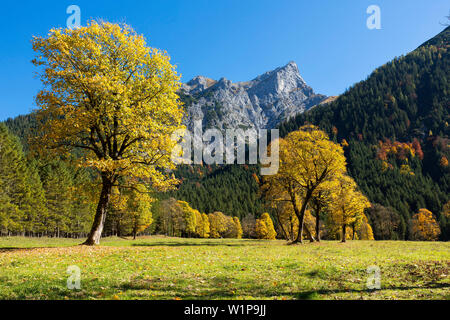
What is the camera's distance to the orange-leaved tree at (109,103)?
19.8 m

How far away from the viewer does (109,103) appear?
19.2 metres

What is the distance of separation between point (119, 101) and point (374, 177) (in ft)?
686

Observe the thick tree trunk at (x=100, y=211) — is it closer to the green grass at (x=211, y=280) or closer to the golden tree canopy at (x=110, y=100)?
the golden tree canopy at (x=110, y=100)

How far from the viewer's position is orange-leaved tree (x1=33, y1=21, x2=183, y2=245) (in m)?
19.8

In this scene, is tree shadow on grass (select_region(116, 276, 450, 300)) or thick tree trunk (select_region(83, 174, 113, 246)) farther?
thick tree trunk (select_region(83, 174, 113, 246))

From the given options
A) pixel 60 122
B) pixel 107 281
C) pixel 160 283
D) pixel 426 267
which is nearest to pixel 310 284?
pixel 160 283

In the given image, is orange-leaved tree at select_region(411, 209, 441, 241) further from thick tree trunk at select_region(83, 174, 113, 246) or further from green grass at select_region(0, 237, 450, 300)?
thick tree trunk at select_region(83, 174, 113, 246)

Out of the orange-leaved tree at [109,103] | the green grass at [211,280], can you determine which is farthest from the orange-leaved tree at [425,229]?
the orange-leaved tree at [109,103]

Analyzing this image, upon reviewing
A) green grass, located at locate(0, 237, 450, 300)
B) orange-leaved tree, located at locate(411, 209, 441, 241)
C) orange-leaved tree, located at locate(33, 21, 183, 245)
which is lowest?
orange-leaved tree, located at locate(411, 209, 441, 241)

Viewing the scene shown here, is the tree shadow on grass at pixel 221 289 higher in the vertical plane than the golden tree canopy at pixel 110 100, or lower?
lower

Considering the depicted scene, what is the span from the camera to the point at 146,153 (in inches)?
844

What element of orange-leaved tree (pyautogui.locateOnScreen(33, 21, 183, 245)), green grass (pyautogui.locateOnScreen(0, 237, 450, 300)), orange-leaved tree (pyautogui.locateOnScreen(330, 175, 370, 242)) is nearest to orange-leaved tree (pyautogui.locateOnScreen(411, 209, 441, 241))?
orange-leaved tree (pyautogui.locateOnScreen(330, 175, 370, 242))
